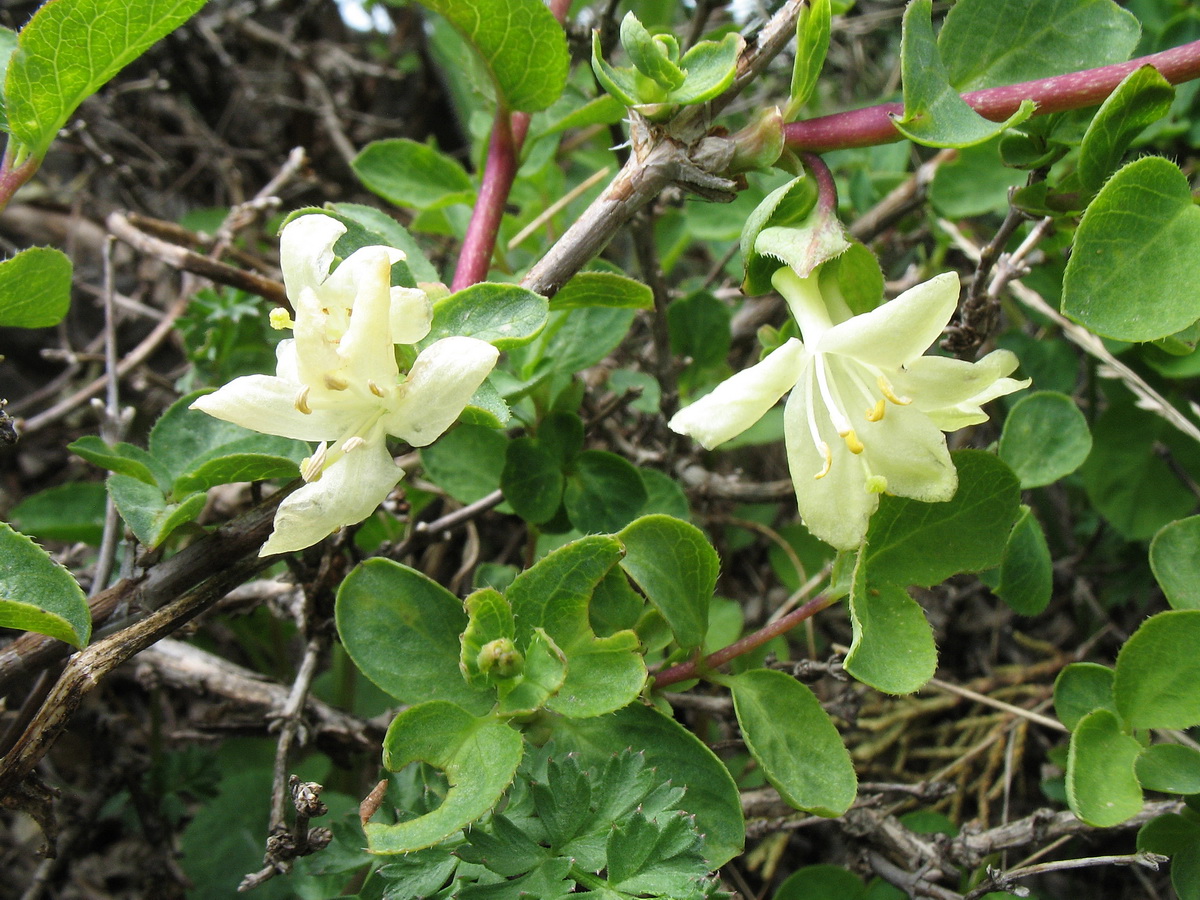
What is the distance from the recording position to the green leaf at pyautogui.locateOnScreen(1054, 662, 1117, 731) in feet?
3.87

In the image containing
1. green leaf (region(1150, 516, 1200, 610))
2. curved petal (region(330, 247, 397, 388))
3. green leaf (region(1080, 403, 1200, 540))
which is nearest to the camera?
curved petal (region(330, 247, 397, 388))

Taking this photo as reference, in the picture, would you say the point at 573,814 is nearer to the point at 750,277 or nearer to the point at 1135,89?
the point at 750,277

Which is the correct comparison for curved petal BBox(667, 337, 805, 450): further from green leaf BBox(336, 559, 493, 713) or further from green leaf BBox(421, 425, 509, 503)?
green leaf BBox(421, 425, 509, 503)

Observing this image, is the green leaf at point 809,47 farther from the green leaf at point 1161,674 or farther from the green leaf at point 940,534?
the green leaf at point 1161,674

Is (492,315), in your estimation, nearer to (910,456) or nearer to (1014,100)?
(910,456)

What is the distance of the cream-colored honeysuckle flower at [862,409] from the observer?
0.93 metres

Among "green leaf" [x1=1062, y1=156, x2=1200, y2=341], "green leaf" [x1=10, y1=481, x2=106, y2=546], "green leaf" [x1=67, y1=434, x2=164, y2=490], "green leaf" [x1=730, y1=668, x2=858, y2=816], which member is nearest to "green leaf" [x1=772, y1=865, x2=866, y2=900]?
"green leaf" [x1=730, y1=668, x2=858, y2=816]

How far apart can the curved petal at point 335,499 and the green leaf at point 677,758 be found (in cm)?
38

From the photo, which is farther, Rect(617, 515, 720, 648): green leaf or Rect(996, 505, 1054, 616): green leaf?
Rect(996, 505, 1054, 616): green leaf

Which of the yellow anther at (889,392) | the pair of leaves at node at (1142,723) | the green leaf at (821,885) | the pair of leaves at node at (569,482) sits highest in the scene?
the yellow anther at (889,392)

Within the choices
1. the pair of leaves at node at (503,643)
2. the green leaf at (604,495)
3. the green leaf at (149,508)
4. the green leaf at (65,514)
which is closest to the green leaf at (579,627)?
the pair of leaves at node at (503,643)

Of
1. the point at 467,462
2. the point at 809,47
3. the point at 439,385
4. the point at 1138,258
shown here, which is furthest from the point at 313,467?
the point at 1138,258

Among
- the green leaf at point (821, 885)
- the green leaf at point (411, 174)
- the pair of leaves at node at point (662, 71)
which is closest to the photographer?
the pair of leaves at node at point (662, 71)

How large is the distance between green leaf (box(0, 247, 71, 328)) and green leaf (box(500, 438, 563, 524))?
67 cm
